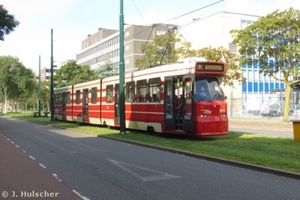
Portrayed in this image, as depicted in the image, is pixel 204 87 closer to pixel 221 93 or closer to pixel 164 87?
pixel 221 93

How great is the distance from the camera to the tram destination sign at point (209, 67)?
16719 mm

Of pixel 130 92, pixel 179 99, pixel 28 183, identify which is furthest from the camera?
pixel 130 92

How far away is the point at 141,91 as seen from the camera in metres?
20.5

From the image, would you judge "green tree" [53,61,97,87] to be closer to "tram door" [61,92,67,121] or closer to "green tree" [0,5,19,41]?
"tram door" [61,92,67,121]

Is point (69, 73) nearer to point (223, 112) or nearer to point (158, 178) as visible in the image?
point (223, 112)

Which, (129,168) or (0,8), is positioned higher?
(0,8)

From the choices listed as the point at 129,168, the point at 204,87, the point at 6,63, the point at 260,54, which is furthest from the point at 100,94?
the point at 6,63

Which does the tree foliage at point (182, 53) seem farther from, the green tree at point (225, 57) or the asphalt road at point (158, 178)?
the asphalt road at point (158, 178)

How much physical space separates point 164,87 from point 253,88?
5324 centimetres

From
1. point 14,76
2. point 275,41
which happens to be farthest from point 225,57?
point 14,76

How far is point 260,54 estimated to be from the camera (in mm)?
32000

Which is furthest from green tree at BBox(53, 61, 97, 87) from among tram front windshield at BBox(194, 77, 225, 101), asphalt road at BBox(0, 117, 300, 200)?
asphalt road at BBox(0, 117, 300, 200)

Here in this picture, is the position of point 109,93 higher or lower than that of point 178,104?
higher

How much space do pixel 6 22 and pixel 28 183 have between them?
23.8m
